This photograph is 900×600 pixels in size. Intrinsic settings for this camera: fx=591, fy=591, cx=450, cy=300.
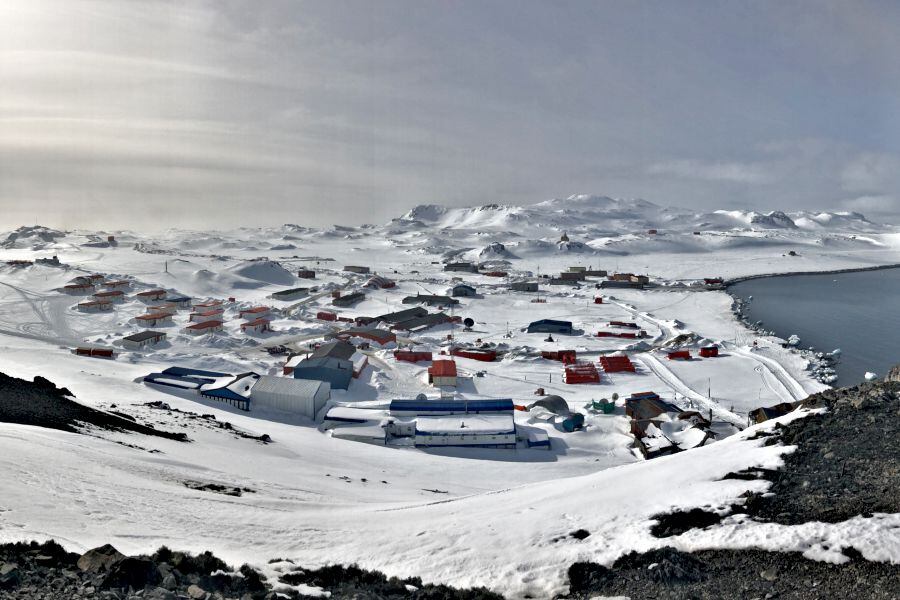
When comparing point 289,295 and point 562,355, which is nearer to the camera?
point 562,355

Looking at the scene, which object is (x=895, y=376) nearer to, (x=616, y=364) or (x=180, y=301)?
(x=616, y=364)

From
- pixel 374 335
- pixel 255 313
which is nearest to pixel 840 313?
pixel 374 335

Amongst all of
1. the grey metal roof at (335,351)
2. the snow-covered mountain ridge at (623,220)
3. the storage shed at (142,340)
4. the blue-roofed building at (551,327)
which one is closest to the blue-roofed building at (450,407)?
the grey metal roof at (335,351)

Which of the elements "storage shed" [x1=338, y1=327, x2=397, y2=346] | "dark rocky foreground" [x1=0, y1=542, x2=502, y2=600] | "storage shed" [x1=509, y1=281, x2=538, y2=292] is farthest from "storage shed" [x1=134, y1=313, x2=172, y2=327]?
"dark rocky foreground" [x1=0, y1=542, x2=502, y2=600]

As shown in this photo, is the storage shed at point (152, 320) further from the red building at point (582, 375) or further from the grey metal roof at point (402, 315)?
the red building at point (582, 375)

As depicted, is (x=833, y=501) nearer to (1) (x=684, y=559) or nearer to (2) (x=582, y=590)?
(1) (x=684, y=559)

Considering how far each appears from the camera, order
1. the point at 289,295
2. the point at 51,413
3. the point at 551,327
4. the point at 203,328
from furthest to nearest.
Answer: the point at 289,295, the point at 551,327, the point at 203,328, the point at 51,413

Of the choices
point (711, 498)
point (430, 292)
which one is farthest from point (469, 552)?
point (430, 292)
